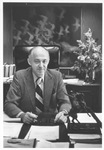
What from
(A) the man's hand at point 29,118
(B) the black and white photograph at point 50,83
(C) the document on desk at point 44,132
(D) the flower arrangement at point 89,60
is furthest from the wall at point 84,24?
(C) the document on desk at point 44,132

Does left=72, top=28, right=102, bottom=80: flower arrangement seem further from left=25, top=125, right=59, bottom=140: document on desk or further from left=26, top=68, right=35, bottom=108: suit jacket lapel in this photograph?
left=25, top=125, right=59, bottom=140: document on desk

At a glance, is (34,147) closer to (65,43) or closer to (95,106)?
(95,106)

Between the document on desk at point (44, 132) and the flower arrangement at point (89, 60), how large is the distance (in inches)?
31.2

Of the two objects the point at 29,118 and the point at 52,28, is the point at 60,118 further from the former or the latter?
the point at 52,28

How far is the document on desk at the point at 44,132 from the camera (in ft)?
3.25

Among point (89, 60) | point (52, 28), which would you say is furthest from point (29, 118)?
point (52, 28)

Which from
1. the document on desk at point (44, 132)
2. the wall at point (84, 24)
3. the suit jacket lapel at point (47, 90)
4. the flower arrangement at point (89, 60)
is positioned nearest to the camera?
the document on desk at point (44, 132)

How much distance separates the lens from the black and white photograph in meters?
1.03

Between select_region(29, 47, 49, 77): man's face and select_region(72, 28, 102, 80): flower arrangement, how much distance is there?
490 mm

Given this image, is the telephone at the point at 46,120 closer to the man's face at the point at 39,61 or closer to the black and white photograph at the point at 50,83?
the black and white photograph at the point at 50,83

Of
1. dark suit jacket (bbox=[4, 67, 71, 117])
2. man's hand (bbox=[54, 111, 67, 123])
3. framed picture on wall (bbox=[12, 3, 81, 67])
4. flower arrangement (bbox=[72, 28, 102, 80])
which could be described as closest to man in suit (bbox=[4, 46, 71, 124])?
dark suit jacket (bbox=[4, 67, 71, 117])

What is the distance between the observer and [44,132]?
1038 mm

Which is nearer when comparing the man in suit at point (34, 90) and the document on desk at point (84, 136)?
the document on desk at point (84, 136)

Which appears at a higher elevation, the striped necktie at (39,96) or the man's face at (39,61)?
the man's face at (39,61)
